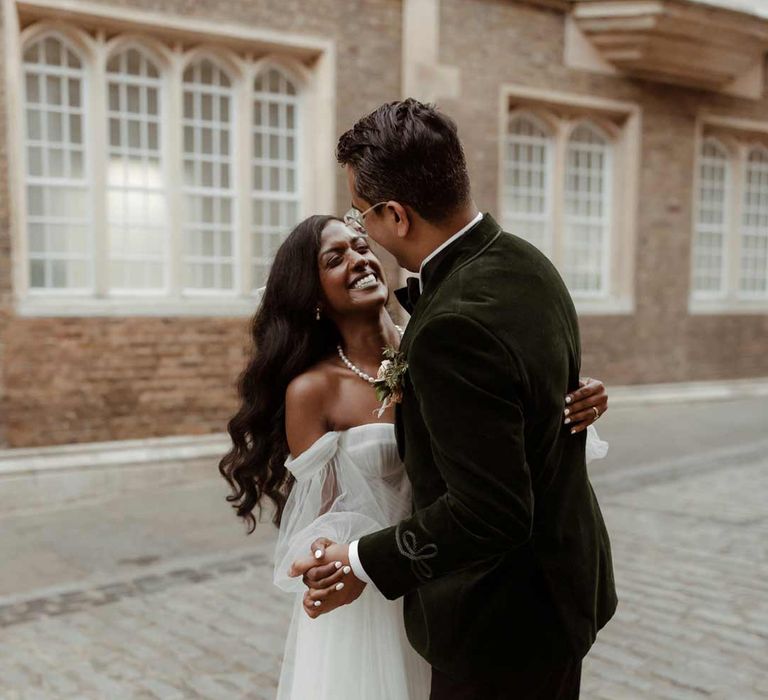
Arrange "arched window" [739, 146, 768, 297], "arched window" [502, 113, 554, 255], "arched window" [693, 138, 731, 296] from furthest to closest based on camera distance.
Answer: "arched window" [739, 146, 768, 297] < "arched window" [693, 138, 731, 296] < "arched window" [502, 113, 554, 255]

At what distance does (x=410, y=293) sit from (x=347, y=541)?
67 cm

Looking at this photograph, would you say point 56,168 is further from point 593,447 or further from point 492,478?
point 492,478

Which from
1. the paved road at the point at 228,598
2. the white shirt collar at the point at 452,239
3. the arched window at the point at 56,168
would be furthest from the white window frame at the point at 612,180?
the white shirt collar at the point at 452,239

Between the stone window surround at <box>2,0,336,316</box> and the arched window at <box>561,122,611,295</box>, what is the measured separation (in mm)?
4154

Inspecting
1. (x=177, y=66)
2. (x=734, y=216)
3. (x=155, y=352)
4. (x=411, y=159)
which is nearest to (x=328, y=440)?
(x=411, y=159)

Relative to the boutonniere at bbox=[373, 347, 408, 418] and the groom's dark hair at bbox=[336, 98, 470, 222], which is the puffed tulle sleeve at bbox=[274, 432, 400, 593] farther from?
the groom's dark hair at bbox=[336, 98, 470, 222]

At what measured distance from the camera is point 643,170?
39.5 feet

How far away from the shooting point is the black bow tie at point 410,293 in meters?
1.90

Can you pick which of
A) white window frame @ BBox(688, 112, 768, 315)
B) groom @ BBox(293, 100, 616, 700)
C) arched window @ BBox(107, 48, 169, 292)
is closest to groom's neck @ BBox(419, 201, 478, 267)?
groom @ BBox(293, 100, 616, 700)

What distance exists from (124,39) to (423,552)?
300 inches

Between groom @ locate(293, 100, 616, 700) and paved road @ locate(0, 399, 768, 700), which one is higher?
groom @ locate(293, 100, 616, 700)

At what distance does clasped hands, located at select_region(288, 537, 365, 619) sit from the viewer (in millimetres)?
1796

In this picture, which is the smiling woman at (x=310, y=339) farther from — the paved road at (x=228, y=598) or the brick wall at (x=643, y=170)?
the brick wall at (x=643, y=170)

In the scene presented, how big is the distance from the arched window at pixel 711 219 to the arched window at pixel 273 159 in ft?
22.0
